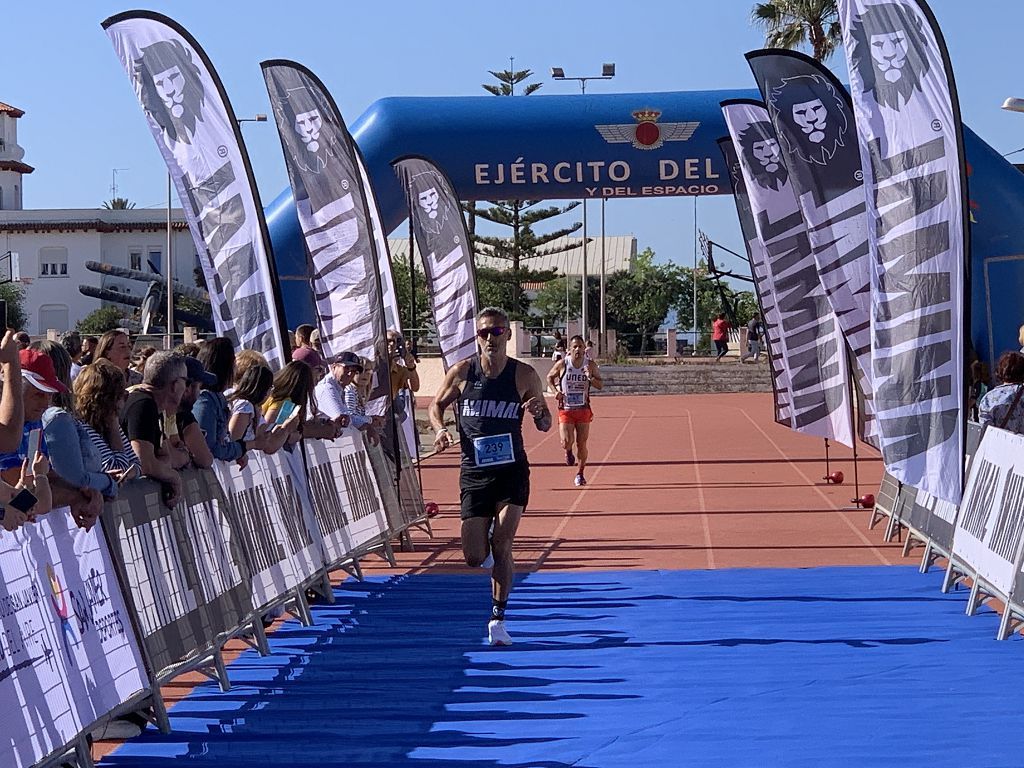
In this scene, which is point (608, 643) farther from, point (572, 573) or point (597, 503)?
point (597, 503)

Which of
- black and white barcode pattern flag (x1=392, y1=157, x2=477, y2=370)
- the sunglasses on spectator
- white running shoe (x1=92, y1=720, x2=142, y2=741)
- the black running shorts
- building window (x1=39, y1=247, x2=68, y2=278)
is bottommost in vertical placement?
white running shoe (x1=92, y1=720, x2=142, y2=741)

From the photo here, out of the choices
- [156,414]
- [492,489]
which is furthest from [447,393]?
[156,414]

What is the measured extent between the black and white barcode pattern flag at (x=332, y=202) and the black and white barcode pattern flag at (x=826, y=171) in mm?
4143

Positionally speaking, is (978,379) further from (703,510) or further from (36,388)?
(36,388)

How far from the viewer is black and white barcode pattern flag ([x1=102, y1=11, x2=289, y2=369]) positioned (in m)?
12.1

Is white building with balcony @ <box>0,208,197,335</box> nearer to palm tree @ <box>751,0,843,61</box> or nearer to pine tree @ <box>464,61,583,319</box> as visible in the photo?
pine tree @ <box>464,61,583,319</box>

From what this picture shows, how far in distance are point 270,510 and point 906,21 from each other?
5.58m

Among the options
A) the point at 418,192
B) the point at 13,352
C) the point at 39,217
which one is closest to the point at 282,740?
the point at 13,352

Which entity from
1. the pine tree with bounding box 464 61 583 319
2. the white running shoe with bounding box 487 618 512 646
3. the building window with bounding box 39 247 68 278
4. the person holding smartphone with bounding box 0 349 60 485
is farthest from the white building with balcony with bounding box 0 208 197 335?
the person holding smartphone with bounding box 0 349 60 485

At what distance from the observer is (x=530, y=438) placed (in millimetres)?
32750

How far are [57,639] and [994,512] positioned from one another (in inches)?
249

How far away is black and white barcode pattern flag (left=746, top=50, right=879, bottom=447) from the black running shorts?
613cm

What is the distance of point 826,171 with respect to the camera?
15516 mm

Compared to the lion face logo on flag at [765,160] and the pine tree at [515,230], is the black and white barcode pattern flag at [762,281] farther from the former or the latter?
the pine tree at [515,230]
